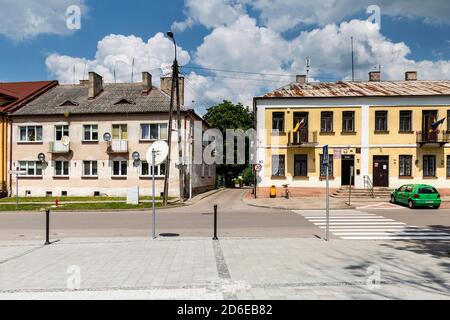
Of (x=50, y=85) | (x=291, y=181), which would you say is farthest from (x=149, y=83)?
(x=291, y=181)

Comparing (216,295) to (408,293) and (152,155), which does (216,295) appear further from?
(152,155)

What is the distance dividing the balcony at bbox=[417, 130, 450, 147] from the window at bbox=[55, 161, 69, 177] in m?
29.6

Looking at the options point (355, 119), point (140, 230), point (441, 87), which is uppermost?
point (441, 87)

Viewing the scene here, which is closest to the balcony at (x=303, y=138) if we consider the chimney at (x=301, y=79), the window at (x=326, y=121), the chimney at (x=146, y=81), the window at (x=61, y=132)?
the window at (x=326, y=121)

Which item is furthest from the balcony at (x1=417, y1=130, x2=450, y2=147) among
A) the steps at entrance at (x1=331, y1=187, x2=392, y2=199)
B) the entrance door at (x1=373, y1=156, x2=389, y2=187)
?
the steps at entrance at (x1=331, y1=187, x2=392, y2=199)

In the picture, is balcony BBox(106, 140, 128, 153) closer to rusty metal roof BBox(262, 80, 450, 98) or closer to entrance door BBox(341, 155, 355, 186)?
rusty metal roof BBox(262, 80, 450, 98)

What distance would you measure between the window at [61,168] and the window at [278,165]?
1813 cm

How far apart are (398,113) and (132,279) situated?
28.6m

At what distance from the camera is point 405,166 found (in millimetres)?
30391

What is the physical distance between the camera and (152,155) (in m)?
12.9

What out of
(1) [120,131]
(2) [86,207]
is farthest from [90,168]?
(2) [86,207]

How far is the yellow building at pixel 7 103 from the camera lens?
111 feet

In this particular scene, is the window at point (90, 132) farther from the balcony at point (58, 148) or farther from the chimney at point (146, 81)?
the chimney at point (146, 81)

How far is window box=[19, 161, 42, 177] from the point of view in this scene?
1330 inches
